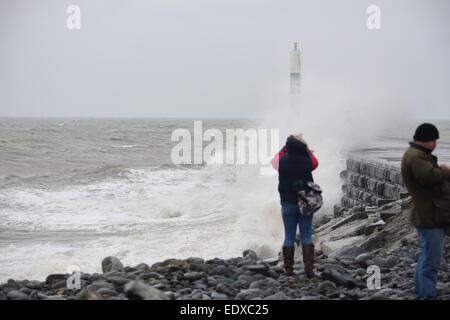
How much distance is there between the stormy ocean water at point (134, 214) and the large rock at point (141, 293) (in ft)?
15.9

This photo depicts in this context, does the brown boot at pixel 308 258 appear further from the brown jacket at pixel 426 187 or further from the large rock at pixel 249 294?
the brown jacket at pixel 426 187

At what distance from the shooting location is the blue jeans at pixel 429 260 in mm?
4945

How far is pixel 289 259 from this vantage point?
6188 mm

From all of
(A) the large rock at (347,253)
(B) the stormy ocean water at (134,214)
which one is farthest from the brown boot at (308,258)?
(B) the stormy ocean water at (134,214)

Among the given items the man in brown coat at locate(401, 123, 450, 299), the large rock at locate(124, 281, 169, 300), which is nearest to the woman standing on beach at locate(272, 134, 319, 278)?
the man in brown coat at locate(401, 123, 450, 299)

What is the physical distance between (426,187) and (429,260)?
606 mm

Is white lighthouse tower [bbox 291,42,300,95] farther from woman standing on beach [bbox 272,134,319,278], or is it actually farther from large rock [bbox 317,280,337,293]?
large rock [bbox 317,280,337,293]

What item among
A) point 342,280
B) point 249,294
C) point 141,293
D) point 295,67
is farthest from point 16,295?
point 295,67

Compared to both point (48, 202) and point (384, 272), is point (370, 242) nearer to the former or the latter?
point (384, 272)

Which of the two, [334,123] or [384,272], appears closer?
[384,272]

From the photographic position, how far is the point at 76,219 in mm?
15125

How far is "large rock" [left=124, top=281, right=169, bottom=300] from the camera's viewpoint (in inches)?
198
